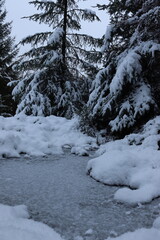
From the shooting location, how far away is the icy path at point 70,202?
2771mm

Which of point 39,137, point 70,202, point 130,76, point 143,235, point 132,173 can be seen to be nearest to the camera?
point 143,235

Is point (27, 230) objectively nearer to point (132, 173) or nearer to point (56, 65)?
point (132, 173)

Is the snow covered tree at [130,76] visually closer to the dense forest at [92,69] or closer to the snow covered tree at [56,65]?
the dense forest at [92,69]

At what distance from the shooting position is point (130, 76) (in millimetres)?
6918

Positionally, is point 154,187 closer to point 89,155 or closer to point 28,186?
point 28,186

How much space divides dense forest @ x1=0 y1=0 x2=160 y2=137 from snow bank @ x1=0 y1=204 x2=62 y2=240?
4.84 meters

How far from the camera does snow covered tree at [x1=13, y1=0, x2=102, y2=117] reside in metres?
12.0

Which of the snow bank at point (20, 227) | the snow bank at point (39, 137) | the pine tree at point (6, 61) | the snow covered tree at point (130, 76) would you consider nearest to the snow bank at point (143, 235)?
the snow bank at point (20, 227)

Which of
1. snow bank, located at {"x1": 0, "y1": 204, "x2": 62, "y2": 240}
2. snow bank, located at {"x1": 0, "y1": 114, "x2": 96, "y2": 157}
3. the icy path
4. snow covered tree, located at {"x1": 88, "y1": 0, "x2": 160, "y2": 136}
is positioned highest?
snow covered tree, located at {"x1": 88, "y1": 0, "x2": 160, "y2": 136}

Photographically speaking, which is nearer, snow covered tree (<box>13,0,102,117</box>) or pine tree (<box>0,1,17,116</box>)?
snow covered tree (<box>13,0,102,117</box>)

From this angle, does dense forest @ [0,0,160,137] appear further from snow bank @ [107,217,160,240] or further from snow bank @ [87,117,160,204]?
snow bank @ [107,217,160,240]

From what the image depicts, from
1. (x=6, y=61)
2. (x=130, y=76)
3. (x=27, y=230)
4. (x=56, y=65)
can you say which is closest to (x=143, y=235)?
(x=27, y=230)

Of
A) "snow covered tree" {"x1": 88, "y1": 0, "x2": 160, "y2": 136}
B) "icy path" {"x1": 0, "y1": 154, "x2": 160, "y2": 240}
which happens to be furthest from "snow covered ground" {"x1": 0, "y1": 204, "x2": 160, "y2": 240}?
"snow covered tree" {"x1": 88, "y1": 0, "x2": 160, "y2": 136}

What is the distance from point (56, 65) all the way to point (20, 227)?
35.2 feet
